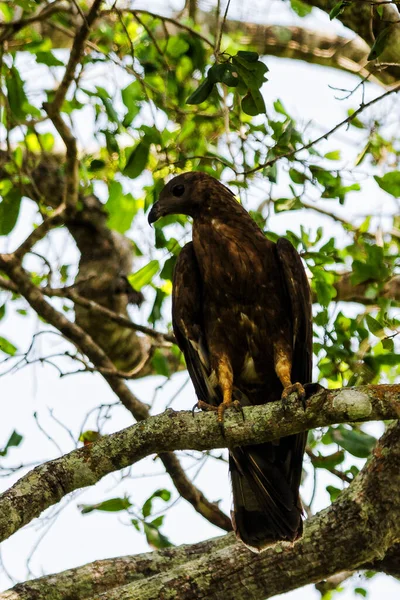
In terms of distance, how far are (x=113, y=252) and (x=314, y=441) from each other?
96.5 inches

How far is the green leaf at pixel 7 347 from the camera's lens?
206 inches

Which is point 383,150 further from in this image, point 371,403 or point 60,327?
point 371,403

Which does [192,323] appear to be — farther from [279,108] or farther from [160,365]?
[279,108]

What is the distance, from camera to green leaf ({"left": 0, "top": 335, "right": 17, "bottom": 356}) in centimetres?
523

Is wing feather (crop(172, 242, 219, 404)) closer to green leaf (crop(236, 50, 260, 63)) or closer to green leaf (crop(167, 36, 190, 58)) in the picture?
green leaf (crop(236, 50, 260, 63))

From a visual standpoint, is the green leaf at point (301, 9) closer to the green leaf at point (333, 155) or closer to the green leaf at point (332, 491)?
the green leaf at point (333, 155)

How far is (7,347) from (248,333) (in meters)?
1.61

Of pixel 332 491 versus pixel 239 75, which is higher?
pixel 239 75

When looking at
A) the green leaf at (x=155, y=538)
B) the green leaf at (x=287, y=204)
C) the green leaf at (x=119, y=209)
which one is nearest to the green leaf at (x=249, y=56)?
the green leaf at (x=287, y=204)

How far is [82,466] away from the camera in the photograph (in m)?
3.20

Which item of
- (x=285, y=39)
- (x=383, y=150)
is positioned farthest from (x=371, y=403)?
(x=285, y=39)

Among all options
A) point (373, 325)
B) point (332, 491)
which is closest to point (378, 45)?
point (373, 325)

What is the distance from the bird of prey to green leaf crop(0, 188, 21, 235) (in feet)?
3.97

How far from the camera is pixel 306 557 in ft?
13.1
